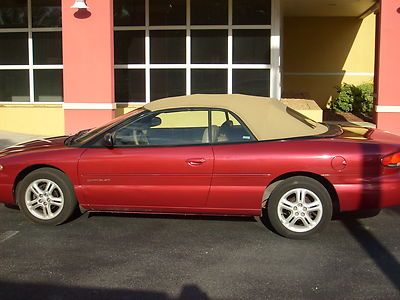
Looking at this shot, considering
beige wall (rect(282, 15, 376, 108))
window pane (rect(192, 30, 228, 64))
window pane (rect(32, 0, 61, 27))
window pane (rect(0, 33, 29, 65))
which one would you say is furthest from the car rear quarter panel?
beige wall (rect(282, 15, 376, 108))

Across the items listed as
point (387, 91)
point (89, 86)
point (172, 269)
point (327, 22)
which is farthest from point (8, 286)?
point (327, 22)

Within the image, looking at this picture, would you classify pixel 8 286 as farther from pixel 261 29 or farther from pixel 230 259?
pixel 261 29

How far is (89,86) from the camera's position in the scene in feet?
37.5

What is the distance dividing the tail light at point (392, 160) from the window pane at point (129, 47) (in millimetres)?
9150

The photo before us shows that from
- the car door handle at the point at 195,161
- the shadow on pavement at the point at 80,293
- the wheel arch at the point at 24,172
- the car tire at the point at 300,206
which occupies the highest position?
the car door handle at the point at 195,161

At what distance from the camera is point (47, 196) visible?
20.0ft

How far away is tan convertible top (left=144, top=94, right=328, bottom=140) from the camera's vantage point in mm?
5875

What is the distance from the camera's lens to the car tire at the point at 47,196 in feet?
19.8

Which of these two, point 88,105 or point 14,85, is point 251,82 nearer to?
point 88,105

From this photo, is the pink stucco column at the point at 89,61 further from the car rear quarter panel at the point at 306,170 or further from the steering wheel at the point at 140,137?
the car rear quarter panel at the point at 306,170

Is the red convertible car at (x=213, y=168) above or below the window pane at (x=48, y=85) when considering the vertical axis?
below

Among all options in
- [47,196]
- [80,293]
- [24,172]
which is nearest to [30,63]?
[24,172]

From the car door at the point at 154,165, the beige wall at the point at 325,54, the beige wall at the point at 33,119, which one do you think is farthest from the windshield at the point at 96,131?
the beige wall at the point at 325,54

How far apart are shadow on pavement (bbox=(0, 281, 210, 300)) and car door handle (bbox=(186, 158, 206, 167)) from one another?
5.12ft
